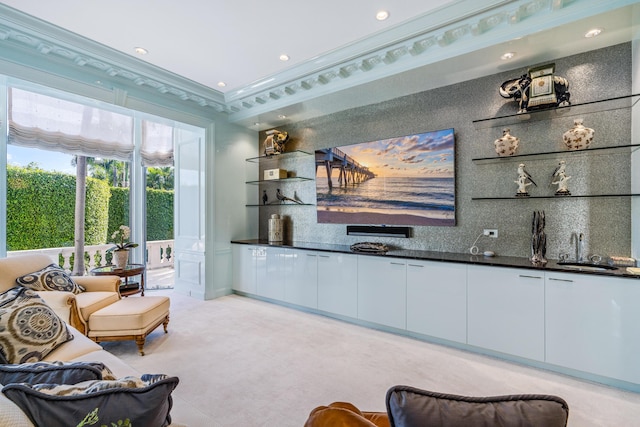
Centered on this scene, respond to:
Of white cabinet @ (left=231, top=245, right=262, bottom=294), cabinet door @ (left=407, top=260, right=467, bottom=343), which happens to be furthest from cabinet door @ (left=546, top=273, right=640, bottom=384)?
white cabinet @ (left=231, top=245, right=262, bottom=294)

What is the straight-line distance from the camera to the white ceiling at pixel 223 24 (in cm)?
247

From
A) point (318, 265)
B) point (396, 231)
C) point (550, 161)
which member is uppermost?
point (550, 161)

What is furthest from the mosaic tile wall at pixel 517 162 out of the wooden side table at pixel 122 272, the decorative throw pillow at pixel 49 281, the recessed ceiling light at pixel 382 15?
the decorative throw pillow at pixel 49 281

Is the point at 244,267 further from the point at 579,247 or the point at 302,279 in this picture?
the point at 579,247

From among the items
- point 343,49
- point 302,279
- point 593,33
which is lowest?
point 302,279

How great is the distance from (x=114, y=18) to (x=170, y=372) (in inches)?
122

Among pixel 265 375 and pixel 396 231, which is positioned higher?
pixel 396 231

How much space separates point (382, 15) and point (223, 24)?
1429mm

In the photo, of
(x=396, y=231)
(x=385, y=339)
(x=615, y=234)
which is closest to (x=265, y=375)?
(x=385, y=339)

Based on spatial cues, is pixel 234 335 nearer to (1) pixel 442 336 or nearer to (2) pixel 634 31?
(1) pixel 442 336

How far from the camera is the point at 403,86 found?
3387mm

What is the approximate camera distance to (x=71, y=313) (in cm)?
248

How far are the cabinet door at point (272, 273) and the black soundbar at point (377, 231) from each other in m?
1.00

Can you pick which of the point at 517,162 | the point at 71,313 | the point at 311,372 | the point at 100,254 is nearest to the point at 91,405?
the point at 311,372
